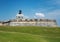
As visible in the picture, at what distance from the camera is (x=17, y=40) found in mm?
26703

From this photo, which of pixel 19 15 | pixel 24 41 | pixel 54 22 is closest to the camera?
pixel 24 41

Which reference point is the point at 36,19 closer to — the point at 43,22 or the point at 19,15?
the point at 43,22

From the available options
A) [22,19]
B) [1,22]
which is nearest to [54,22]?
[22,19]

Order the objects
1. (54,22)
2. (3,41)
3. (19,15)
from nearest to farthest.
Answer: (3,41), (54,22), (19,15)

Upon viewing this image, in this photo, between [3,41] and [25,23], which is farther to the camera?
[25,23]

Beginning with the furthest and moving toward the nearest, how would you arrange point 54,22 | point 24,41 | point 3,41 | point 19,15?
point 19,15 < point 54,22 < point 24,41 < point 3,41

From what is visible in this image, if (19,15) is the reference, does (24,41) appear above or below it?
below

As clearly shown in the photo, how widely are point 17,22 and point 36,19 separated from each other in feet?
39.2

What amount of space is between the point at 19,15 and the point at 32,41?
9426 centimetres

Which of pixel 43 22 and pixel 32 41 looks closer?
pixel 32 41

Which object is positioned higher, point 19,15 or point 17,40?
point 19,15

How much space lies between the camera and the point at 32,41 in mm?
27500

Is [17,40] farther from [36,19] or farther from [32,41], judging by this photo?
[36,19]

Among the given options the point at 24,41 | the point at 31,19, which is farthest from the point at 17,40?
the point at 31,19
